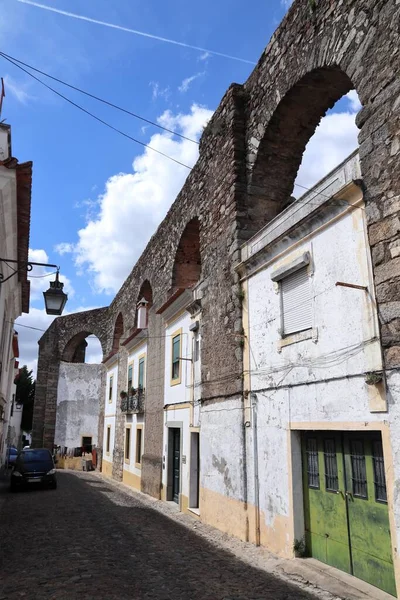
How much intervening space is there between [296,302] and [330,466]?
2.25m

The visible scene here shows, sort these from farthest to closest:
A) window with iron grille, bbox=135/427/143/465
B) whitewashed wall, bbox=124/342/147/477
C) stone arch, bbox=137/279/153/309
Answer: stone arch, bbox=137/279/153/309 < whitewashed wall, bbox=124/342/147/477 < window with iron grille, bbox=135/427/143/465

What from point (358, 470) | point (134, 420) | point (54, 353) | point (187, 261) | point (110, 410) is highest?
point (187, 261)

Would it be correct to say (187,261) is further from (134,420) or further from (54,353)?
(54,353)

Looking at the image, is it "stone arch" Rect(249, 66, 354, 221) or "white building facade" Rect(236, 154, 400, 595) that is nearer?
"white building facade" Rect(236, 154, 400, 595)

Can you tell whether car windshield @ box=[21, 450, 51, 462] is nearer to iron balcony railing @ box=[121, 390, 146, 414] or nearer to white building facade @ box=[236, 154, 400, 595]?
iron balcony railing @ box=[121, 390, 146, 414]

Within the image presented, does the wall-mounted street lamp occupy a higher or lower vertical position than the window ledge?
higher

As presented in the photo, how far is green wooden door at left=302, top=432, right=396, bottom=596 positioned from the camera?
4969 millimetres

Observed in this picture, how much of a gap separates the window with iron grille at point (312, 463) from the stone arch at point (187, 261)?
7061mm

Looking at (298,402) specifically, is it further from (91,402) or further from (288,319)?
(91,402)

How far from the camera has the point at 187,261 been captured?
13430mm

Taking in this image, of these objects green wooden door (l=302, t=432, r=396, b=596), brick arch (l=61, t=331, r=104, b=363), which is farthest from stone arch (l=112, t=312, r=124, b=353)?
green wooden door (l=302, t=432, r=396, b=596)

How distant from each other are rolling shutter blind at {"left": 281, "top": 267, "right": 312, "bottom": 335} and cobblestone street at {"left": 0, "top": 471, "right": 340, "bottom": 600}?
3.21 meters

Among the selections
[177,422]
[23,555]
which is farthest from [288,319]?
[177,422]

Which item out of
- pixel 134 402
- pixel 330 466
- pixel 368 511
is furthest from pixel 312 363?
pixel 134 402
